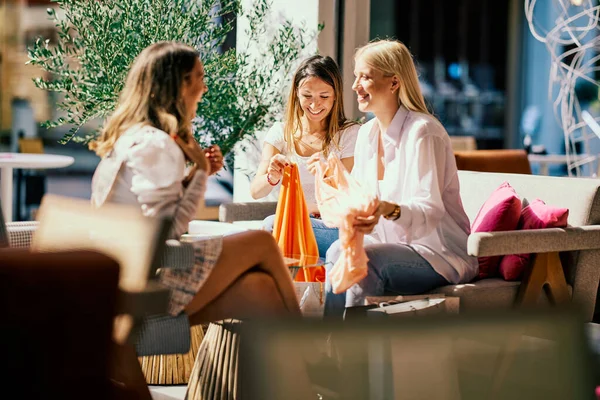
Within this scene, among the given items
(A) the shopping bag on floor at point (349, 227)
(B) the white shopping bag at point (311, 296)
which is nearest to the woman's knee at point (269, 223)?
(B) the white shopping bag at point (311, 296)

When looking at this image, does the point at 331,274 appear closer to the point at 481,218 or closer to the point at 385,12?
the point at 481,218

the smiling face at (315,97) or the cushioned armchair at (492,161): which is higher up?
the smiling face at (315,97)

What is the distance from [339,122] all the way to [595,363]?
3.04 m

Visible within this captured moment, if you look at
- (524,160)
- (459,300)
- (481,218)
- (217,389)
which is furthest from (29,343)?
(524,160)

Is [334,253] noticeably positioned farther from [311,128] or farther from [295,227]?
[311,128]

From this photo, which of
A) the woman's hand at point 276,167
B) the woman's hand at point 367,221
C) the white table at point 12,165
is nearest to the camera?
the woman's hand at point 367,221

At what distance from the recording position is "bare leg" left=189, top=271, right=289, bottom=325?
274cm

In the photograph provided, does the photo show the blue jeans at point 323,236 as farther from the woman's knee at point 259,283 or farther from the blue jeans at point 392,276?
the woman's knee at point 259,283

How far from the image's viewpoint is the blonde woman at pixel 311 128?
159 inches

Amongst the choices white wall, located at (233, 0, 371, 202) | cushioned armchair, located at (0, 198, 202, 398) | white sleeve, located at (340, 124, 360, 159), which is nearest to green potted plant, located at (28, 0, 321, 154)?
white wall, located at (233, 0, 371, 202)

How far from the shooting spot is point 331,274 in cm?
311

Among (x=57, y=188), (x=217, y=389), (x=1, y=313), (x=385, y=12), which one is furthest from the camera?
(x=385, y=12)

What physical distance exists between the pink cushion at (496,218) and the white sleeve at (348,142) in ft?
2.44

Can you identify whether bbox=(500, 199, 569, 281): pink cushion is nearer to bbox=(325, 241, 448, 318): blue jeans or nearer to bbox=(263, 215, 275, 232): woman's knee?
bbox=(325, 241, 448, 318): blue jeans
